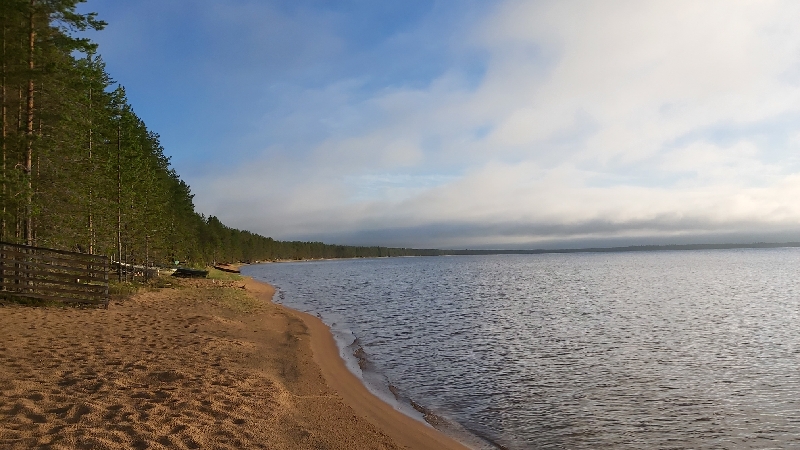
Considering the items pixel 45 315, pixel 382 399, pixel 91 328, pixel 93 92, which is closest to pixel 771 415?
pixel 382 399

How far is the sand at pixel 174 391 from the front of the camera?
755 cm

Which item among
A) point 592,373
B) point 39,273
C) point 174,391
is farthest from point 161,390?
point 39,273

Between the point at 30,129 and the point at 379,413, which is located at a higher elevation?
the point at 30,129

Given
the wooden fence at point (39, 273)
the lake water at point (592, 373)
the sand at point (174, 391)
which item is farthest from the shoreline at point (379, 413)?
the wooden fence at point (39, 273)

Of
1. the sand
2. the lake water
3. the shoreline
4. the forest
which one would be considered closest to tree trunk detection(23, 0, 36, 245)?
the forest

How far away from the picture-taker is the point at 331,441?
28.1 ft

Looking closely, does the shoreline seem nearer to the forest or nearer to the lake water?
the lake water

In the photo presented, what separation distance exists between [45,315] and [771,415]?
2385 cm

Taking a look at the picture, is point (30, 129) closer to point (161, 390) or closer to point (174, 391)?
point (161, 390)

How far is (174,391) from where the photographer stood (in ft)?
32.5

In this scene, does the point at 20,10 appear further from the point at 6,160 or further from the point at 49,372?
the point at 49,372

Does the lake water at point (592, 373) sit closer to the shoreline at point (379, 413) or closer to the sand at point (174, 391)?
the shoreline at point (379, 413)

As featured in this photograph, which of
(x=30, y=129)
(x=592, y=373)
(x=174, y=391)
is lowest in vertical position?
(x=592, y=373)

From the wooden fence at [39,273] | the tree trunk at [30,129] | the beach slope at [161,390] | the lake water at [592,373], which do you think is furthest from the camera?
the tree trunk at [30,129]
